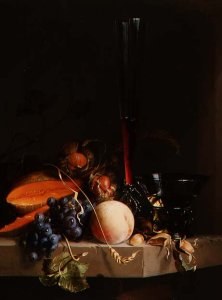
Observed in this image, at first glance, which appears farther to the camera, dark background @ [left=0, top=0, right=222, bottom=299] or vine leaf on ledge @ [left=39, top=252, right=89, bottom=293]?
dark background @ [left=0, top=0, right=222, bottom=299]

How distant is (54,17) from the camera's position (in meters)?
1.68

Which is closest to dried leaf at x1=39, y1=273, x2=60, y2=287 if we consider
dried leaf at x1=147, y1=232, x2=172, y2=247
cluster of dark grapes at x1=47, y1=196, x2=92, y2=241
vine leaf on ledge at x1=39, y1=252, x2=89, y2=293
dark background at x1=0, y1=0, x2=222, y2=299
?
vine leaf on ledge at x1=39, y1=252, x2=89, y2=293

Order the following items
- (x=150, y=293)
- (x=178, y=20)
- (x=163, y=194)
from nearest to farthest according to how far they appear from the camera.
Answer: (x=150, y=293) → (x=163, y=194) → (x=178, y=20)

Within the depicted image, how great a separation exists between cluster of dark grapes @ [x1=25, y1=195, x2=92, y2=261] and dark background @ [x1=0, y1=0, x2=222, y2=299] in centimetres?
32

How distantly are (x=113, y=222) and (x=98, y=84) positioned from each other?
530 millimetres

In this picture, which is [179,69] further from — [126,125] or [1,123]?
[1,123]

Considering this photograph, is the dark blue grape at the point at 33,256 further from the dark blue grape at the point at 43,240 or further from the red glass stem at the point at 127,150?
the red glass stem at the point at 127,150

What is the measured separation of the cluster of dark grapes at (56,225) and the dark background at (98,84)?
32 cm

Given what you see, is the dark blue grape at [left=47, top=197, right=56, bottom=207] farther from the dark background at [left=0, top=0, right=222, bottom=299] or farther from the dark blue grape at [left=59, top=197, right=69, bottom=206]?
the dark background at [left=0, top=0, right=222, bottom=299]

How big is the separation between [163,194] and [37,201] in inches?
12.5

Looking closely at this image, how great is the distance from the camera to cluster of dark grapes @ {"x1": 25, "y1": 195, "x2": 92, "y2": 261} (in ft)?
4.25

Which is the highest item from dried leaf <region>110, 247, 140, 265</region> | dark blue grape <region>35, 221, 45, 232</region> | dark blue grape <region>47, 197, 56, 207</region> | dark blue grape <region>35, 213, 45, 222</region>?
dark blue grape <region>47, 197, 56, 207</region>

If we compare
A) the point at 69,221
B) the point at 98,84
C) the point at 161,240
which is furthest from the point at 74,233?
the point at 98,84

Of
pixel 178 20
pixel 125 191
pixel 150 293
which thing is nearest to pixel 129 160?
pixel 125 191
